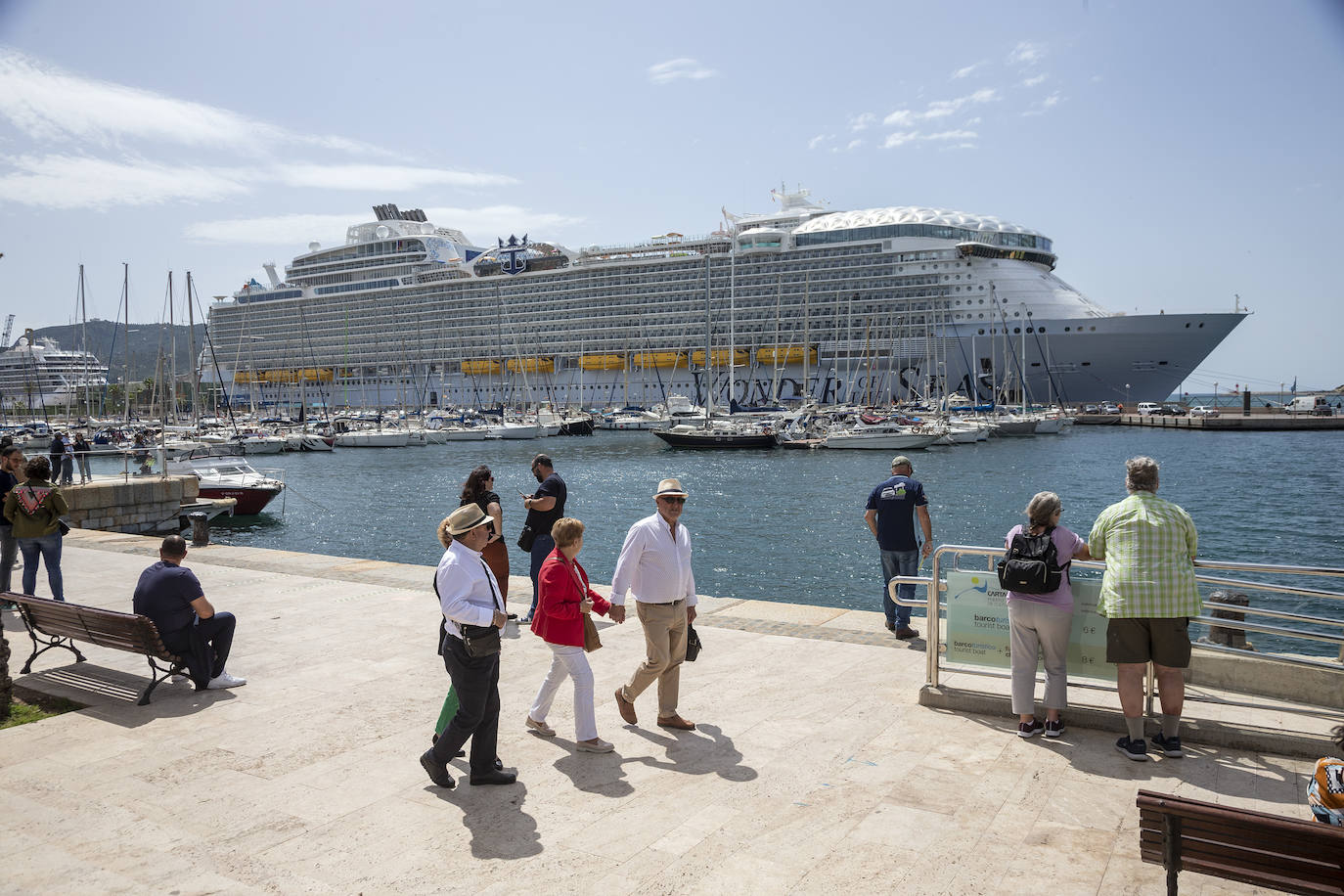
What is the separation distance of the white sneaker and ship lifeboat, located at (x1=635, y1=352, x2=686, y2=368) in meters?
74.9

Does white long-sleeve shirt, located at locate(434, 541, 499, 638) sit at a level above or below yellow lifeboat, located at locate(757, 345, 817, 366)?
below

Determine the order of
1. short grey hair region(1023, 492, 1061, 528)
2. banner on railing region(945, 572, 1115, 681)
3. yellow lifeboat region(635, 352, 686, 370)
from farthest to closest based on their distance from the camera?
yellow lifeboat region(635, 352, 686, 370) → banner on railing region(945, 572, 1115, 681) → short grey hair region(1023, 492, 1061, 528)

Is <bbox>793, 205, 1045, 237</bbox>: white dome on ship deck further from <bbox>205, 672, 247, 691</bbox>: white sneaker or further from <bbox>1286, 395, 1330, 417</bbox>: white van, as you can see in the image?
<bbox>205, 672, 247, 691</bbox>: white sneaker

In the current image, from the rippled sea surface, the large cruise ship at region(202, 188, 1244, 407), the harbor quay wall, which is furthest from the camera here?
the large cruise ship at region(202, 188, 1244, 407)

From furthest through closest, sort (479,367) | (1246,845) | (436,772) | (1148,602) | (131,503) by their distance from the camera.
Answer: (479,367) → (131,503) → (1148,602) → (436,772) → (1246,845)

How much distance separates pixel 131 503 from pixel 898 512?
53.5 ft

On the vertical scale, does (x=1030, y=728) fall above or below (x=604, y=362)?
below

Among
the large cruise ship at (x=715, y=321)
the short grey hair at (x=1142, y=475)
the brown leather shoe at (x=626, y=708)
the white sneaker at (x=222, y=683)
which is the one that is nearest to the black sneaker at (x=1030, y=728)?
the short grey hair at (x=1142, y=475)

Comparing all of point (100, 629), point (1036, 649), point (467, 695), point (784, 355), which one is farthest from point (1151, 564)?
point (784, 355)

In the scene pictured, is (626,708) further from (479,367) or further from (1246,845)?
(479,367)

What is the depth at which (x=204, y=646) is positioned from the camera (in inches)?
228

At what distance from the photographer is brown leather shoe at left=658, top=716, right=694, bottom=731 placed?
505 centimetres

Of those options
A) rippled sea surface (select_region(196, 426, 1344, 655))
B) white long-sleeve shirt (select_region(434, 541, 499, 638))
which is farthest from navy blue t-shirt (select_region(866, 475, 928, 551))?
rippled sea surface (select_region(196, 426, 1344, 655))

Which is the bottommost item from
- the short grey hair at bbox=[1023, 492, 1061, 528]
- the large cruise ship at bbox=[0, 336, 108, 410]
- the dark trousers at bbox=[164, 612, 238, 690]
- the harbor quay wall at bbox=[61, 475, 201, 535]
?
the harbor quay wall at bbox=[61, 475, 201, 535]
